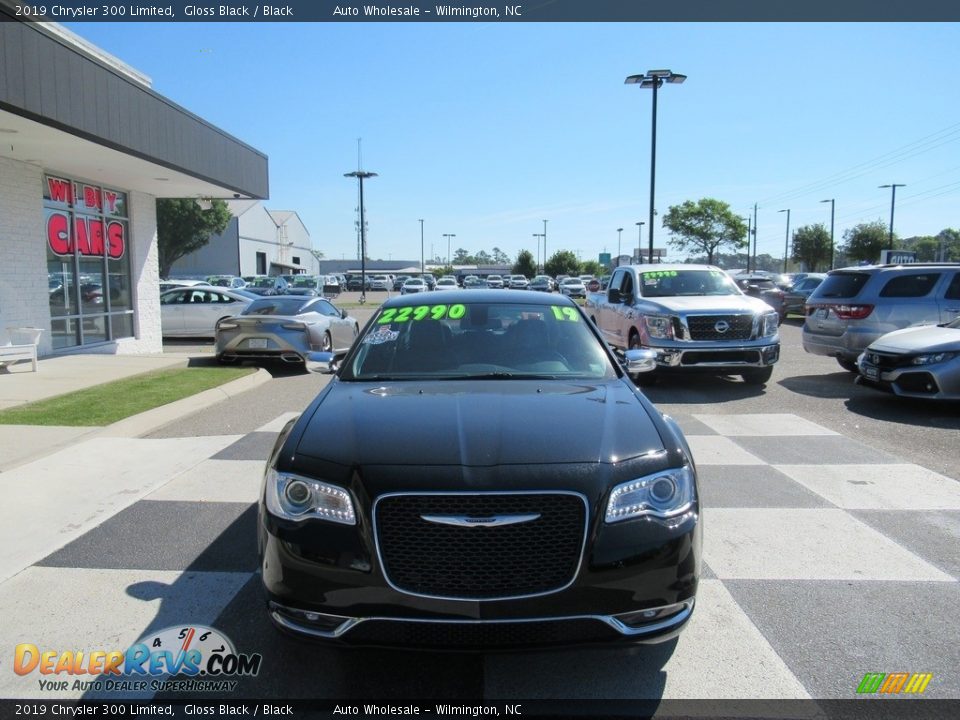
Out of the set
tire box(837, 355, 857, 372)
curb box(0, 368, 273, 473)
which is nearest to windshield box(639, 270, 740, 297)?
tire box(837, 355, 857, 372)

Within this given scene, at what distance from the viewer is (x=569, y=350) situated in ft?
14.9

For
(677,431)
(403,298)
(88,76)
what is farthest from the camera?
(88,76)

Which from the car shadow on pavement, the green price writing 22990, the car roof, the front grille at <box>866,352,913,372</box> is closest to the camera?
the green price writing 22990

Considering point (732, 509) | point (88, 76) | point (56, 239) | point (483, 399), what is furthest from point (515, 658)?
point (56, 239)

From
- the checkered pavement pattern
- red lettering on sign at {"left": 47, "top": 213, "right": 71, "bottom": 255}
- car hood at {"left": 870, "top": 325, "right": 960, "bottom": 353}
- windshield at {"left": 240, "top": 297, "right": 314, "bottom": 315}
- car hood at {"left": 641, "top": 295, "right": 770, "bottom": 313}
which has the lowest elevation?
the checkered pavement pattern

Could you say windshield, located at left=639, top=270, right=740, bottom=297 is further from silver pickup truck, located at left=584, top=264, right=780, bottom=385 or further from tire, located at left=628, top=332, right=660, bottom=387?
tire, located at left=628, top=332, right=660, bottom=387

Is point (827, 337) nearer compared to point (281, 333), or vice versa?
point (827, 337)

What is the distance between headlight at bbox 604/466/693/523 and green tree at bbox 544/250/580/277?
8992cm

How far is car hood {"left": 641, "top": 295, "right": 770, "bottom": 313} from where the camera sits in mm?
10625

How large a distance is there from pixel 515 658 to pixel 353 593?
0.97 meters

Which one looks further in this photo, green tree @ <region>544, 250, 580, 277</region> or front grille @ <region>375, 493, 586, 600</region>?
green tree @ <region>544, 250, 580, 277</region>

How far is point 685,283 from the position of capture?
39.5 feet

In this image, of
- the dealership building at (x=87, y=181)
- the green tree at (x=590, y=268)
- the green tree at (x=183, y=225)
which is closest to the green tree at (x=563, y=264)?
the green tree at (x=590, y=268)

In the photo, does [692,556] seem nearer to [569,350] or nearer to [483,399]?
[483,399]
